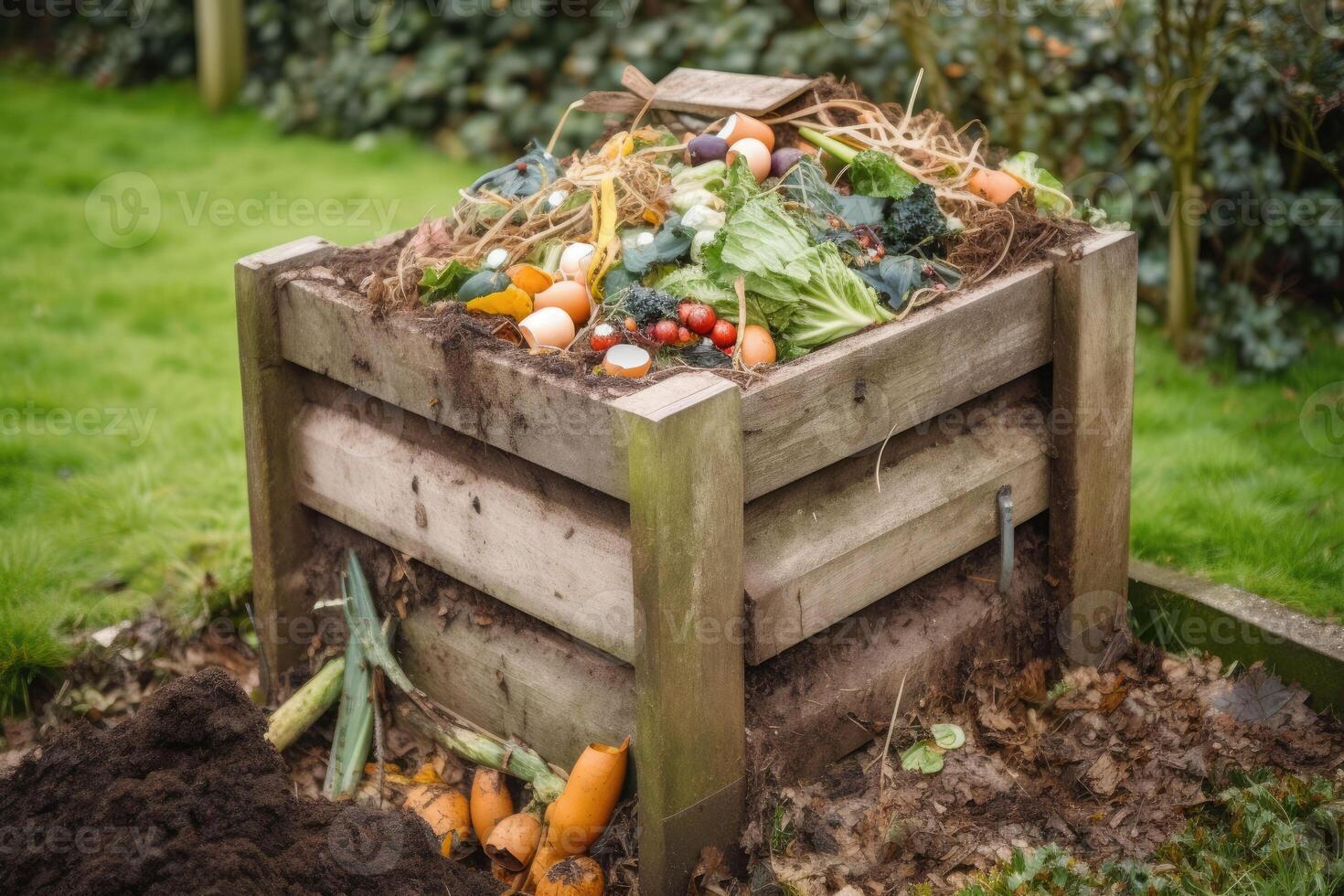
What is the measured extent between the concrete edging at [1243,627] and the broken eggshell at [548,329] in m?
1.69

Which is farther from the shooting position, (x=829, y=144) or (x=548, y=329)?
(x=829, y=144)

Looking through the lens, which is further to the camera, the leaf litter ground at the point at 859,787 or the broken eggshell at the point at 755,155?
the broken eggshell at the point at 755,155

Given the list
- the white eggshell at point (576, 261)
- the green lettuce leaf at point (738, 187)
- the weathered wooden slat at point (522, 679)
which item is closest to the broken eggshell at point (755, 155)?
the green lettuce leaf at point (738, 187)

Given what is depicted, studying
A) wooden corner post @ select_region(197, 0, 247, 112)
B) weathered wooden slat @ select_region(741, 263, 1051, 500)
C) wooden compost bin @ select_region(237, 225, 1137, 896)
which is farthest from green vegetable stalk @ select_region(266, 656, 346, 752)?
wooden corner post @ select_region(197, 0, 247, 112)

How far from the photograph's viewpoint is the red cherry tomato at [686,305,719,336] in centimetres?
254

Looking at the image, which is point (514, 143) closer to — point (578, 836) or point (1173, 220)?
point (1173, 220)

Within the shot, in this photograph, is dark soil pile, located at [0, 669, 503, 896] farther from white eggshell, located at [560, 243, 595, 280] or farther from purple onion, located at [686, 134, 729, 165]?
purple onion, located at [686, 134, 729, 165]

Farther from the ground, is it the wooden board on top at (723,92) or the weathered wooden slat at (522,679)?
the wooden board on top at (723,92)

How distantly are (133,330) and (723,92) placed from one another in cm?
332

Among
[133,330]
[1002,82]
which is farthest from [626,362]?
[133,330]

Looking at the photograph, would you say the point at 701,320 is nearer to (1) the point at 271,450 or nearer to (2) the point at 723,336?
(2) the point at 723,336

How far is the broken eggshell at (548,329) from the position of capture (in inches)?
102

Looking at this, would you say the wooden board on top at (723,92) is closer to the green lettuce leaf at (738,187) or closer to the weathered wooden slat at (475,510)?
the green lettuce leaf at (738,187)

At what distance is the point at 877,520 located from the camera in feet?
8.67
